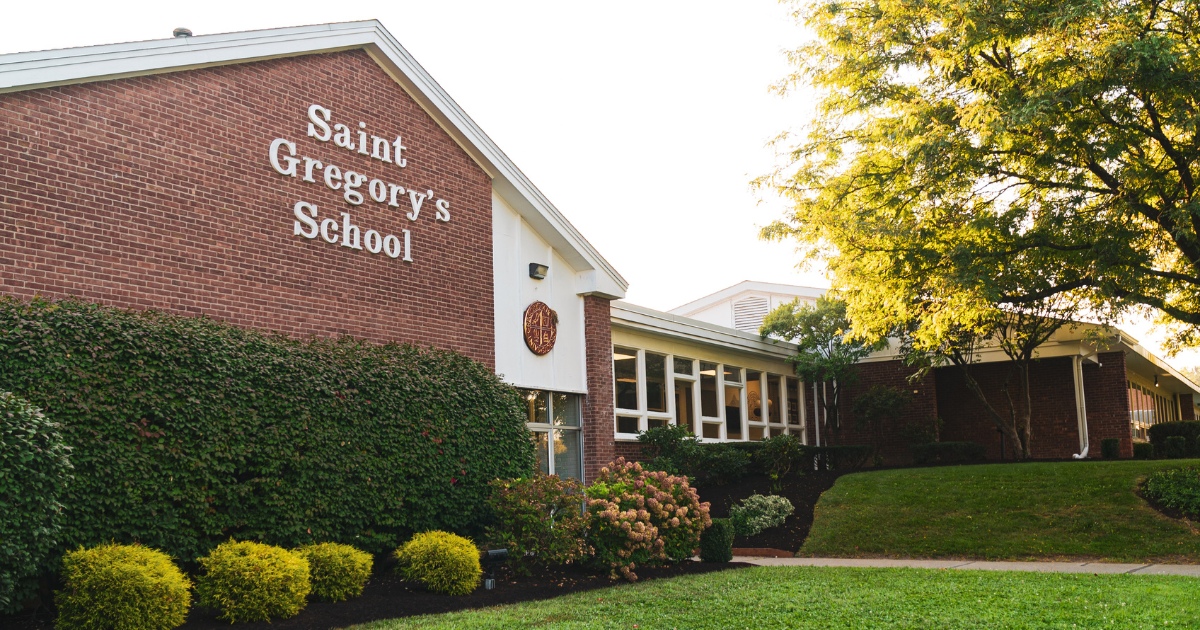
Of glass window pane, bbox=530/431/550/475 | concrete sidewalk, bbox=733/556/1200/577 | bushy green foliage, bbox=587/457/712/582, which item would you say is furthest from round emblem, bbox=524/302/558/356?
concrete sidewalk, bbox=733/556/1200/577

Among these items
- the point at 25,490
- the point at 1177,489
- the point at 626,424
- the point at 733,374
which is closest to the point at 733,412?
the point at 733,374

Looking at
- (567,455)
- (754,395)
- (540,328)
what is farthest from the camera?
(754,395)

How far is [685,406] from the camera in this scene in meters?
21.0

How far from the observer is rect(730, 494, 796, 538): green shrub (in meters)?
16.2

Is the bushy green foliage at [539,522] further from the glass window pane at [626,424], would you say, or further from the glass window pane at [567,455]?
the glass window pane at [626,424]

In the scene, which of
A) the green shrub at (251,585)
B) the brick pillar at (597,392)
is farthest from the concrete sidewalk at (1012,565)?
the green shrub at (251,585)

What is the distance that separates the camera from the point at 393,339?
13.2 m

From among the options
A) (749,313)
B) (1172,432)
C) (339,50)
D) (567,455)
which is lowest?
(567,455)

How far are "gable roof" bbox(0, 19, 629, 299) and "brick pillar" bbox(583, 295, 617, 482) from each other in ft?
1.40

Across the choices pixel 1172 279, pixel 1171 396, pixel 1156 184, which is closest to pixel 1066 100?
pixel 1156 184

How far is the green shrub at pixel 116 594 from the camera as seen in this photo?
782 cm

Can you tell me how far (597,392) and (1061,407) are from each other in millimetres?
14093

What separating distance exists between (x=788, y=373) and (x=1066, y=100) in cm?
1330

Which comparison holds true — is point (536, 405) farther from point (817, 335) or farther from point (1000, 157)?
point (817, 335)
